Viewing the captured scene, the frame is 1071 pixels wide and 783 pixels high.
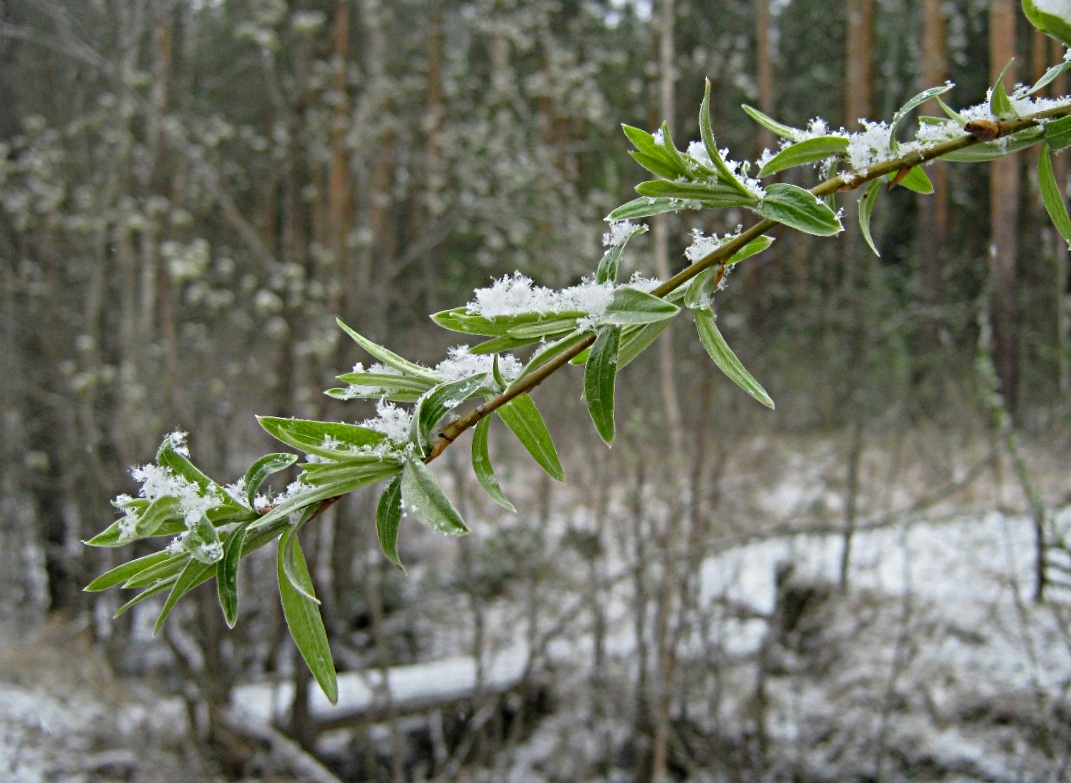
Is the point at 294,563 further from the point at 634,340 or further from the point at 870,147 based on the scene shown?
the point at 870,147

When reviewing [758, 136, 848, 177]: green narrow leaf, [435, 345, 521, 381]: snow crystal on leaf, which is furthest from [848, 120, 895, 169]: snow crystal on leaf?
[435, 345, 521, 381]: snow crystal on leaf

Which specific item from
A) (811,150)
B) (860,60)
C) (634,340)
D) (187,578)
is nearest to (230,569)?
(187,578)

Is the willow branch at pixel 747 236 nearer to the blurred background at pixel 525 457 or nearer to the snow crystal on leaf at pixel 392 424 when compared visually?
the snow crystal on leaf at pixel 392 424

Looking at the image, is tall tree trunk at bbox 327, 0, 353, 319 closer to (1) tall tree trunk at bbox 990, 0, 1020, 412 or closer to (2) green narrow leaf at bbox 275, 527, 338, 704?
(2) green narrow leaf at bbox 275, 527, 338, 704

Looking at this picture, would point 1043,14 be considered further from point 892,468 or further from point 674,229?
point 892,468

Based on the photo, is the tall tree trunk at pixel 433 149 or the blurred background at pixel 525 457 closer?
the blurred background at pixel 525 457

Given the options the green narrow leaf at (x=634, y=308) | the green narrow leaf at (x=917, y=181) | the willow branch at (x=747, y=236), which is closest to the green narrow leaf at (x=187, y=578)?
the willow branch at (x=747, y=236)

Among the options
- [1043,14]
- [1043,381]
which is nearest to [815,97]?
[1043,381]
